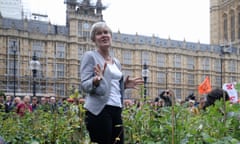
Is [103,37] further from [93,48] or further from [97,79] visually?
[93,48]

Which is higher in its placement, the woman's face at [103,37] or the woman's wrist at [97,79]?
the woman's face at [103,37]

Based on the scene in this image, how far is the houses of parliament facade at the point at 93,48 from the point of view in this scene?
32.3 meters

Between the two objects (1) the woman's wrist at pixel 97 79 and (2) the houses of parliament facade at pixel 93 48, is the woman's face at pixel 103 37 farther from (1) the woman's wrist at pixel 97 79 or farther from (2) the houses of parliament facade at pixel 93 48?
(2) the houses of parliament facade at pixel 93 48

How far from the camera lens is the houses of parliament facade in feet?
106

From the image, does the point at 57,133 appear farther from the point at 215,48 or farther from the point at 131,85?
the point at 215,48

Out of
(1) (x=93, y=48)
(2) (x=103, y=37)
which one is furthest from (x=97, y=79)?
(1) (x=93, y=48)

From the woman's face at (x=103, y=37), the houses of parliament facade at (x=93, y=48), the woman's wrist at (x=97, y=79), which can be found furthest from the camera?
the houses of parliament facade at (x=93, y=48)

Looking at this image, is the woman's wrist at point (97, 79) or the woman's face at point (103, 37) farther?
the woman's face at point (103, 37)

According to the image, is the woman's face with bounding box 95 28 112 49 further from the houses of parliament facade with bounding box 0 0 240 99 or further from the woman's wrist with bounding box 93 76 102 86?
the houses of parliament facade with bounding box 0 0 240 99

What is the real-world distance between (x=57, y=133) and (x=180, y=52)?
39.9 metres

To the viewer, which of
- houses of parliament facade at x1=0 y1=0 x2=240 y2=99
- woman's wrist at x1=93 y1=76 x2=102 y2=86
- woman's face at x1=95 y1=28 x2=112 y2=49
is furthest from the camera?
houses of parliament facade at x1=0 y1=0 x2=240 y2=99

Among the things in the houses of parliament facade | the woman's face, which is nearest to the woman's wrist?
the woman's face

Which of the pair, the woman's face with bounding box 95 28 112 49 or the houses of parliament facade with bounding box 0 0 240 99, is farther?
the houses of parliament facade with bounding box 0 0 240 99

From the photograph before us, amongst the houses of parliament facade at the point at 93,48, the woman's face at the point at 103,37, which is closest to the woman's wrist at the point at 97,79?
the woman's face at the point at 103,37
